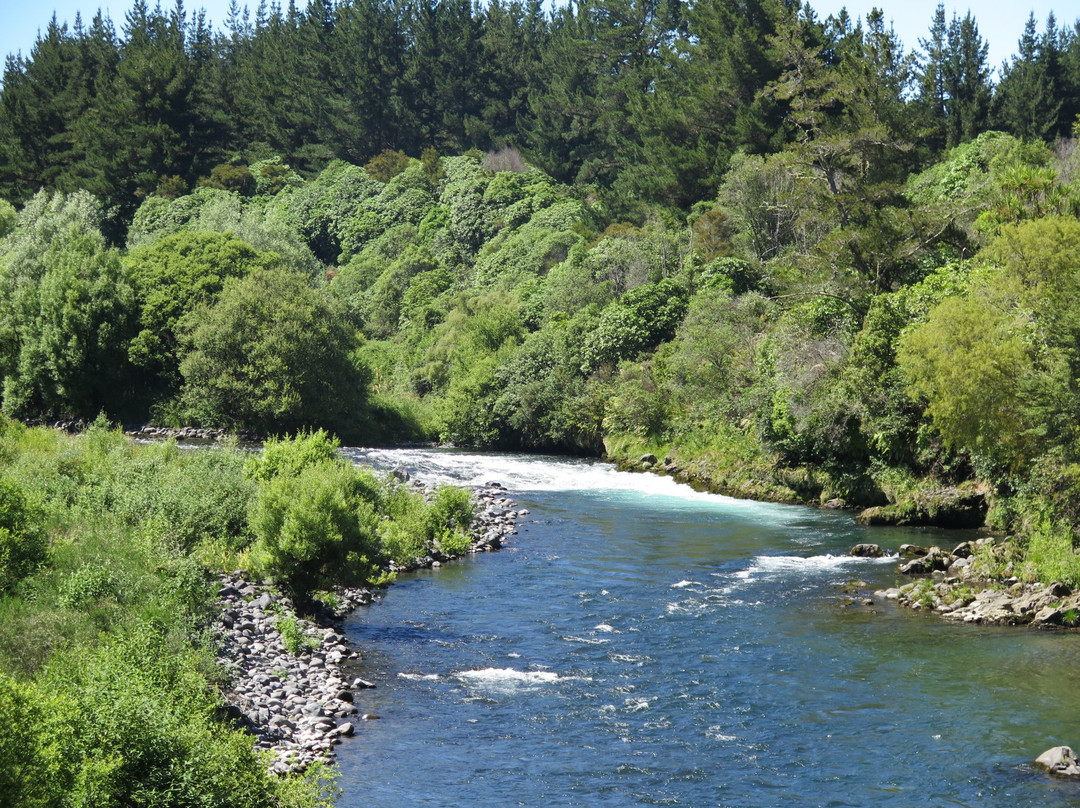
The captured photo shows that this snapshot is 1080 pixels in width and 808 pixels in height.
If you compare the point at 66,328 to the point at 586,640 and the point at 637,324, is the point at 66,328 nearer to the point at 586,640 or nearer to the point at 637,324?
the point at 637,324

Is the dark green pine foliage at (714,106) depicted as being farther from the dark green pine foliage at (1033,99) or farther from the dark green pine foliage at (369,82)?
the dark green pine foliage at (369,82)

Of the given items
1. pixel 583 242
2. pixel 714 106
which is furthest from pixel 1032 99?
pixel 583 242

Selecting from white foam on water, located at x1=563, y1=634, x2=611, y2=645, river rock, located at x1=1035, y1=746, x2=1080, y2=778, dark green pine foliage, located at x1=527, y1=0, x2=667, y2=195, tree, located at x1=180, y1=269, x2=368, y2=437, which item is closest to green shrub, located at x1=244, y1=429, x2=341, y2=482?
white foam on water, located at x1=563, y1=634, x2=611, y2=645

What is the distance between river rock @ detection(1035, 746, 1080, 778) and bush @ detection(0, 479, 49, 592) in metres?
18.6

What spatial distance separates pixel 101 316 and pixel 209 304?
→ 6.43 m

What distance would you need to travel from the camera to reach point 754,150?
71.4 m

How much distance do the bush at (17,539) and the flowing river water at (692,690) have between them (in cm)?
699

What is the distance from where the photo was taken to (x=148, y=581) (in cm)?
1991

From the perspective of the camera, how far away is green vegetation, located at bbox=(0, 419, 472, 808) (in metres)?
12.9

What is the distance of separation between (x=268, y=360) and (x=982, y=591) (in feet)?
143

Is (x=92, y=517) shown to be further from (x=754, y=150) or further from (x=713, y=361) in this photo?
(x=754, y=150)

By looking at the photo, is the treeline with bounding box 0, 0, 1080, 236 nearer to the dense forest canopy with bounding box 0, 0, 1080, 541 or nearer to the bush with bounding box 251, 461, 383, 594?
the dense forest canopy with bounding box 0, 0, 1080, 541

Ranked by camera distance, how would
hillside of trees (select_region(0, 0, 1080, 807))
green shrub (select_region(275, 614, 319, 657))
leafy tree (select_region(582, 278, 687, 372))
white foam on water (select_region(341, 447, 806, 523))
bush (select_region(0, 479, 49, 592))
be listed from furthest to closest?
leafy tree (select_region(582, 278, 687, 372)) < white foam on water (select_region(341, 447, 806, 523)) < green shrub (select_region(275, 614, 319, 657)) < hillside of trees (select_region(0, 0, 1080, 807)) < bush (select_region(0, 479, 49, 592))

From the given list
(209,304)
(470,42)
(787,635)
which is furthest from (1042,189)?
(470,42)
